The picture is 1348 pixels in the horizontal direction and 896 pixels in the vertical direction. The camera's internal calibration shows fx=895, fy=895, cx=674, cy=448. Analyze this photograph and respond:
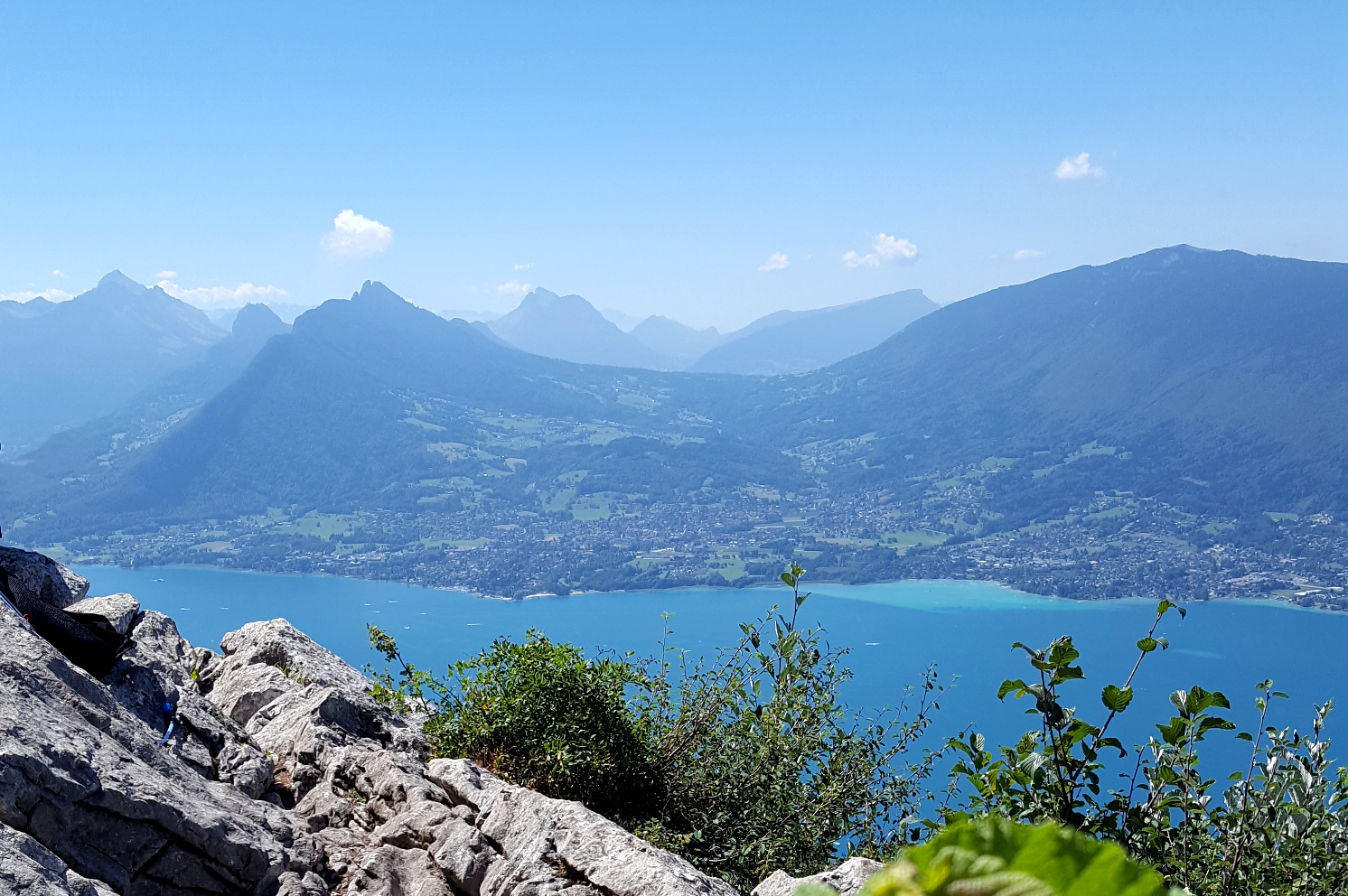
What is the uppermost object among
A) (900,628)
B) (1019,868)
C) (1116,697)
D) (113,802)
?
(1019,868)

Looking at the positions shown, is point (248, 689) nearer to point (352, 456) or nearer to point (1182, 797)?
point (1182, 797)

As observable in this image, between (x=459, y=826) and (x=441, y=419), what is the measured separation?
18538 cm

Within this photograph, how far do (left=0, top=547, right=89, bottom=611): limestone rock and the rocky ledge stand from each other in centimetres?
1

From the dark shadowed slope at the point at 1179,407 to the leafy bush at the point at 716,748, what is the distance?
150 meters

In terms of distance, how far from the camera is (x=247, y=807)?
4750 millimetres

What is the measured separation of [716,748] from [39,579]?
4674mm

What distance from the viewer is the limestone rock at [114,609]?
6.11 metres

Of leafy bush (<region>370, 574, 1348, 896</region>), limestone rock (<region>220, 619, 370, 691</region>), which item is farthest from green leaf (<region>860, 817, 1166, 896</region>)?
limestone rock (<region>220, 619, 370, 691</region>)

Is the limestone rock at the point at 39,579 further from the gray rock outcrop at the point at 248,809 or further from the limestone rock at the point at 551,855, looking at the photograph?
the limestone rock at the point at 551,855

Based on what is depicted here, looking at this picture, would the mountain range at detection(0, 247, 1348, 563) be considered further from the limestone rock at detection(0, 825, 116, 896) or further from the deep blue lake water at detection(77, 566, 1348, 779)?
Answer: the limestone rock at detection(0, 825, 116, 896)

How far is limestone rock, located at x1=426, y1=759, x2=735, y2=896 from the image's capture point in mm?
4020

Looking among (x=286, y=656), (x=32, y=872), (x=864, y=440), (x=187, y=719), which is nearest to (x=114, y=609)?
(x=286, y=656)

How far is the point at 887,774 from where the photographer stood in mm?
5531

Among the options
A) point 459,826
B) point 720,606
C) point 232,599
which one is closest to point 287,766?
point 459,826
